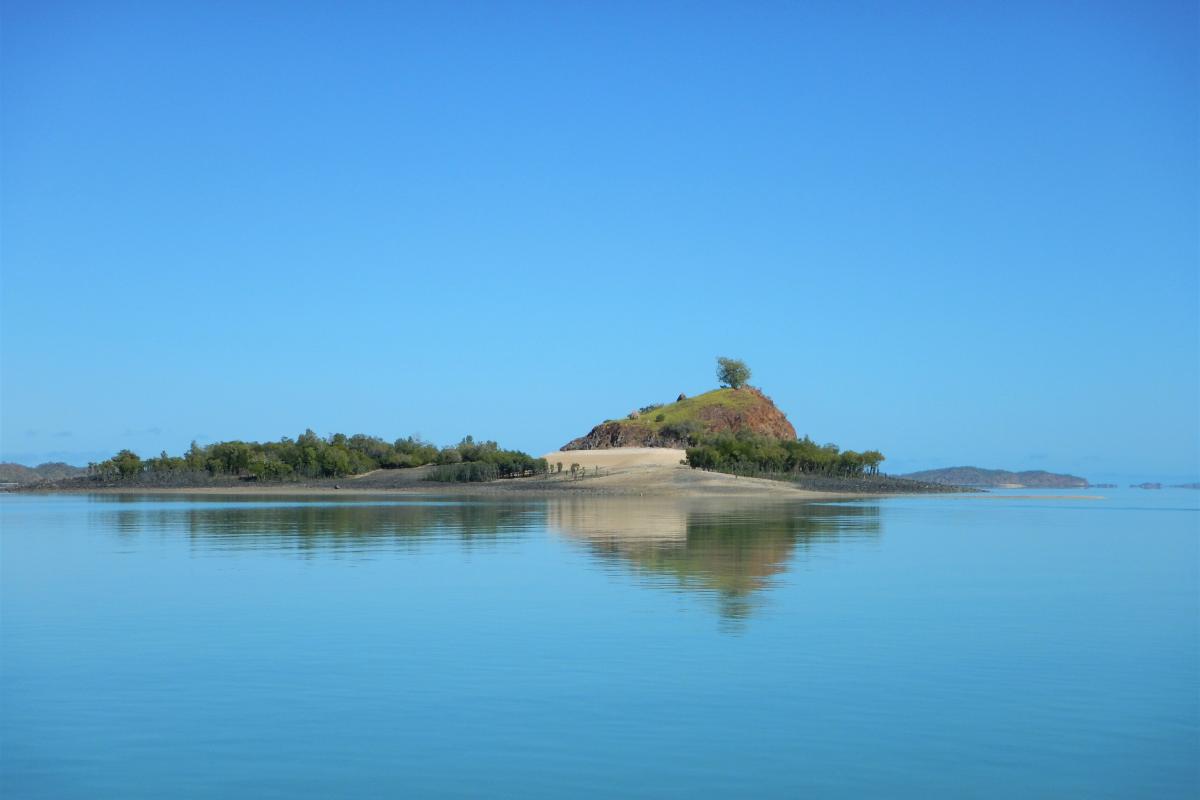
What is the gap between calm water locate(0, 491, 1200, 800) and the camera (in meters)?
11.2

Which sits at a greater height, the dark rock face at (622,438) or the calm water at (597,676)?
the dark rock face at (622,438)

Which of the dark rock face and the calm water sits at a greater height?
the dark rock face

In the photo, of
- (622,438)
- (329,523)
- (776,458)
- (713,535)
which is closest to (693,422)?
(622,438)

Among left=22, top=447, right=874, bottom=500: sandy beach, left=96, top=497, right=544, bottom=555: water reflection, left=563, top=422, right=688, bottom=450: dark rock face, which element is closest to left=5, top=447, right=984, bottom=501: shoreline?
left=22, top=447, right=874, bottom=500: sandy beach

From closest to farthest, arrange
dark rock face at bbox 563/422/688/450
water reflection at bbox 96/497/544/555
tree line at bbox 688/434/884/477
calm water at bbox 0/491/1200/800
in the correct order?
calm water at bbox 0/491/1200/800
water reflection at bbox 96/497/544/555
tree line at bbox 688/434/884/477
dark rock face at bbox 563/422/688/450

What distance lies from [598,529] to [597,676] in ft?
95.1

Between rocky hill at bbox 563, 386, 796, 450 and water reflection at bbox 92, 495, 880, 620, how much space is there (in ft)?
213

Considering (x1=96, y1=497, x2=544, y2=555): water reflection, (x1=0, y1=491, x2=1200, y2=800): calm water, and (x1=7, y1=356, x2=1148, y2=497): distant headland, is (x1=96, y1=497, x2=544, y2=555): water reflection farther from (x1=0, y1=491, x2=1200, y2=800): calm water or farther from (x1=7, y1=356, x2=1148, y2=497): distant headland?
(x1=7, y1=356, x2=1148, y2=497): distant headland

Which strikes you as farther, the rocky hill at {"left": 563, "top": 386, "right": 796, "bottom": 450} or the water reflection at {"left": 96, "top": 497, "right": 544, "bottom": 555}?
the rocky hill at {"left": 563, "top": 386, "right": 796, "bottom": 450}

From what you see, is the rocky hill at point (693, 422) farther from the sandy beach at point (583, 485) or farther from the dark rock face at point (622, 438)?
the sandy beach at point (583, 485)

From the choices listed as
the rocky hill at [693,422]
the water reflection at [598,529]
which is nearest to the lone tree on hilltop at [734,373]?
the rocky hill at [693,422]

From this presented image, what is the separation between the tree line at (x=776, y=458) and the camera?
346 feet

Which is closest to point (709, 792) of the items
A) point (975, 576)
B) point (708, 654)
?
point (708, 654)

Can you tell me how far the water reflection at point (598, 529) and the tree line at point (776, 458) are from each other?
3316cm
